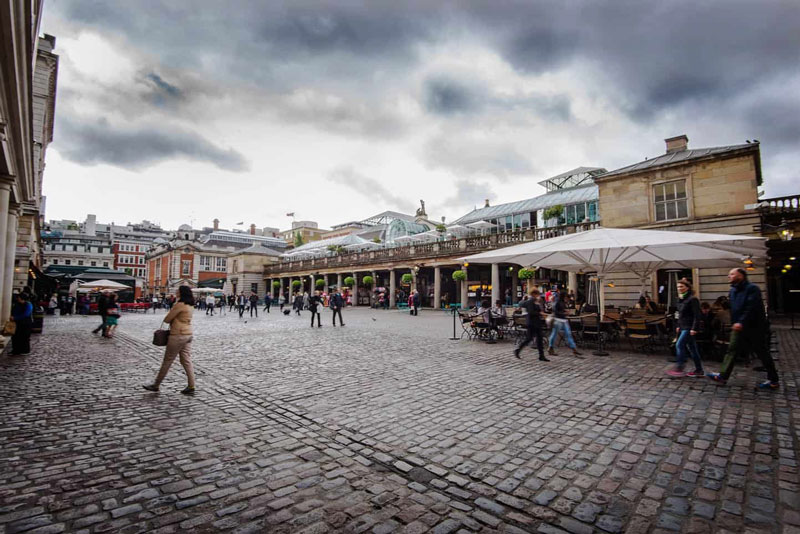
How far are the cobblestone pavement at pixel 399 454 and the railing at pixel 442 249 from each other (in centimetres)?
1824

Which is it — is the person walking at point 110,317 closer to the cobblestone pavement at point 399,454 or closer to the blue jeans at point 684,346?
the cobblestone pavement at point 399,454

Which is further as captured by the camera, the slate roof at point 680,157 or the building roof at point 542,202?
the building roof at point 542,202

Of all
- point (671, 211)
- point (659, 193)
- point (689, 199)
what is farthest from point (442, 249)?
point (689, 199)

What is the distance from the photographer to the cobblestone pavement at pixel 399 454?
8.26ft

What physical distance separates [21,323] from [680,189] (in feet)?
79.4

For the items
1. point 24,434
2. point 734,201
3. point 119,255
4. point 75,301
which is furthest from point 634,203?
point 119,255

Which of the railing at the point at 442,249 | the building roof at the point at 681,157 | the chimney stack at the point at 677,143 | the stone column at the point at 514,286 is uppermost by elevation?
the chimney stack at the point at 677,143

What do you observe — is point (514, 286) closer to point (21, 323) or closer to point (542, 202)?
point (542, 202)

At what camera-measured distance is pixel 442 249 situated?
3117 centimetres

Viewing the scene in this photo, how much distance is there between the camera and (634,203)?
59.5ft

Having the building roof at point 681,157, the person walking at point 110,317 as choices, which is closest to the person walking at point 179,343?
the person walking at point 110,317

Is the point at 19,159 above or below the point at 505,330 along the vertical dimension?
above

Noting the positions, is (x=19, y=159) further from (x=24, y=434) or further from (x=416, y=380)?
(x=416, y=380)

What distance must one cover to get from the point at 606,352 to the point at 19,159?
17.0m
